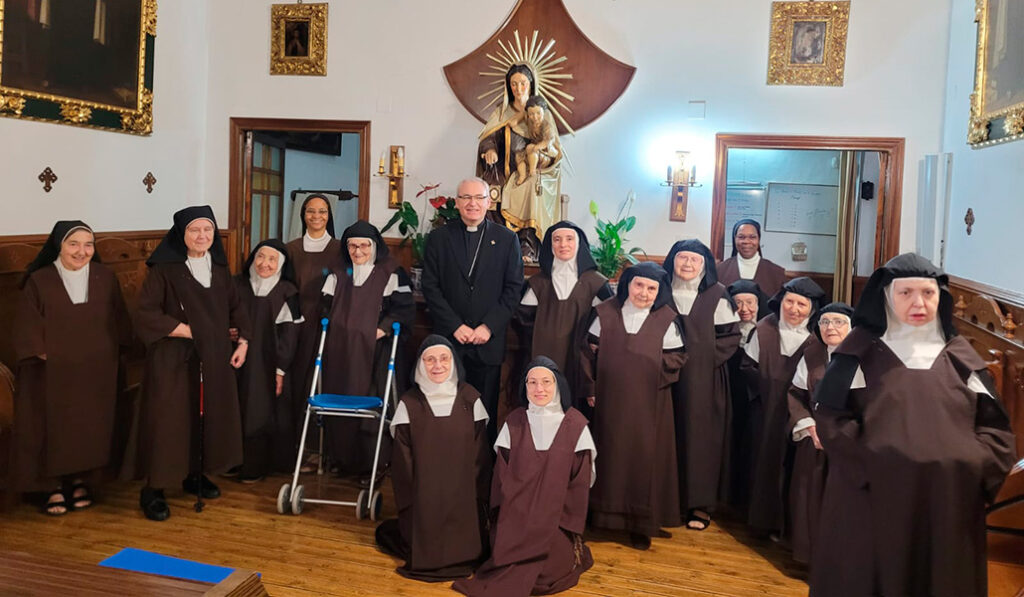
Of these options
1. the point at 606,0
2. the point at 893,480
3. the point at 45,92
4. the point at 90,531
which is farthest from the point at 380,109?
the point at 893,480

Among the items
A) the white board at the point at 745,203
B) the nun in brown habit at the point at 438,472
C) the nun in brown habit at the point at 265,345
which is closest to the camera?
the nun in brown habit at the point at 438,472

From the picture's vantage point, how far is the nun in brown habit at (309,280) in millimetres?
5887

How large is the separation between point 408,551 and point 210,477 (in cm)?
209

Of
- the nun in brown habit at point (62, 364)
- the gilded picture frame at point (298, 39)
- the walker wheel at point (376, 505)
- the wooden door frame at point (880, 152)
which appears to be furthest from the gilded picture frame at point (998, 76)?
the nun in brown habit at point (62, 364)

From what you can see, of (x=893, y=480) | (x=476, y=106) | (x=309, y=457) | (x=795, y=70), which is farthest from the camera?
(x=476, y=106)

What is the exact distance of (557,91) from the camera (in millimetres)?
7309

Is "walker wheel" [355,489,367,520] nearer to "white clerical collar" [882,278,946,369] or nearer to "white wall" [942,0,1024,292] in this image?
"white clerical collar" [882,278,946,369]

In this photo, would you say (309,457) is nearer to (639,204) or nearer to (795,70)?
(639,204)

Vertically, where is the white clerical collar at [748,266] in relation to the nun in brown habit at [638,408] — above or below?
above

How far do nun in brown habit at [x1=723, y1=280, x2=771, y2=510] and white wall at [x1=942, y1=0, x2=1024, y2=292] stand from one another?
1505 millimetres

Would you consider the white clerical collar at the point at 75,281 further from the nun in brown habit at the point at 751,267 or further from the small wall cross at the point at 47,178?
the nun in brown habit at the point at 751,267

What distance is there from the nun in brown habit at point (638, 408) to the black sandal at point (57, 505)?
3274 millimetres

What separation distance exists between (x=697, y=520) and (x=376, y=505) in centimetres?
204

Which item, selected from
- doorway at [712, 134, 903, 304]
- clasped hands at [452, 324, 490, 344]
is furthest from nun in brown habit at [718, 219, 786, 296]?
doorway at [712, 134, 903, 304]
